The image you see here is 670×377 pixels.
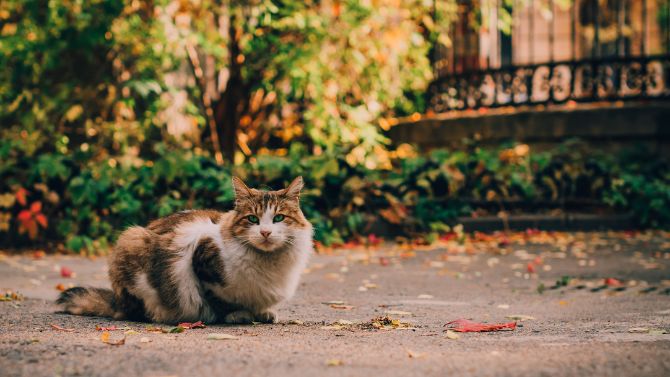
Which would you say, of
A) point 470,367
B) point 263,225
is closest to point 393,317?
point 263,225

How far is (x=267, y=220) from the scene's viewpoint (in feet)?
13.4

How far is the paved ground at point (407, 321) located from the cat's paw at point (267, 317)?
72mm

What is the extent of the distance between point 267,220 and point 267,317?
610mm

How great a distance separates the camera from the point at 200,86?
35.0ft

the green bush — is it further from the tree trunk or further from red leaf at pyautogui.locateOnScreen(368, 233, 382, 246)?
the tree trunk

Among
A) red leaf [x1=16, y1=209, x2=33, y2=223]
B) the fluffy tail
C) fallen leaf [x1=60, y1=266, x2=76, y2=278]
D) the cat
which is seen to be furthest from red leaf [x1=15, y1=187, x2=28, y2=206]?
the cat

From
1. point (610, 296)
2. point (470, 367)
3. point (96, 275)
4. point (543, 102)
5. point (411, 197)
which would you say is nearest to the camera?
point (470, 367)

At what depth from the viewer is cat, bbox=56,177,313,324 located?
409 centimetres

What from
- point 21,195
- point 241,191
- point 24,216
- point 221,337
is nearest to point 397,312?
point 241,191

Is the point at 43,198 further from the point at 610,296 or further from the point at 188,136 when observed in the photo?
the point at 610,296

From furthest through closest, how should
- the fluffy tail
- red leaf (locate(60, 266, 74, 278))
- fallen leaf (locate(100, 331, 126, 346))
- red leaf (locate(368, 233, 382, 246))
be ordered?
red leaf (locate(368, 233, 382, 246)) < red leaf (locate(60, 266, 74, 278)) < the fluffy tail < fallen leaf (locate(100, 331, 126, 346))

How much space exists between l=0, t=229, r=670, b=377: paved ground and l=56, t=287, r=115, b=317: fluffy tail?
0.32 ft

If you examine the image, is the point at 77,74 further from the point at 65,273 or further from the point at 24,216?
the point at 65,273

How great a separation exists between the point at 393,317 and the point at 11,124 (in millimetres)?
6658
